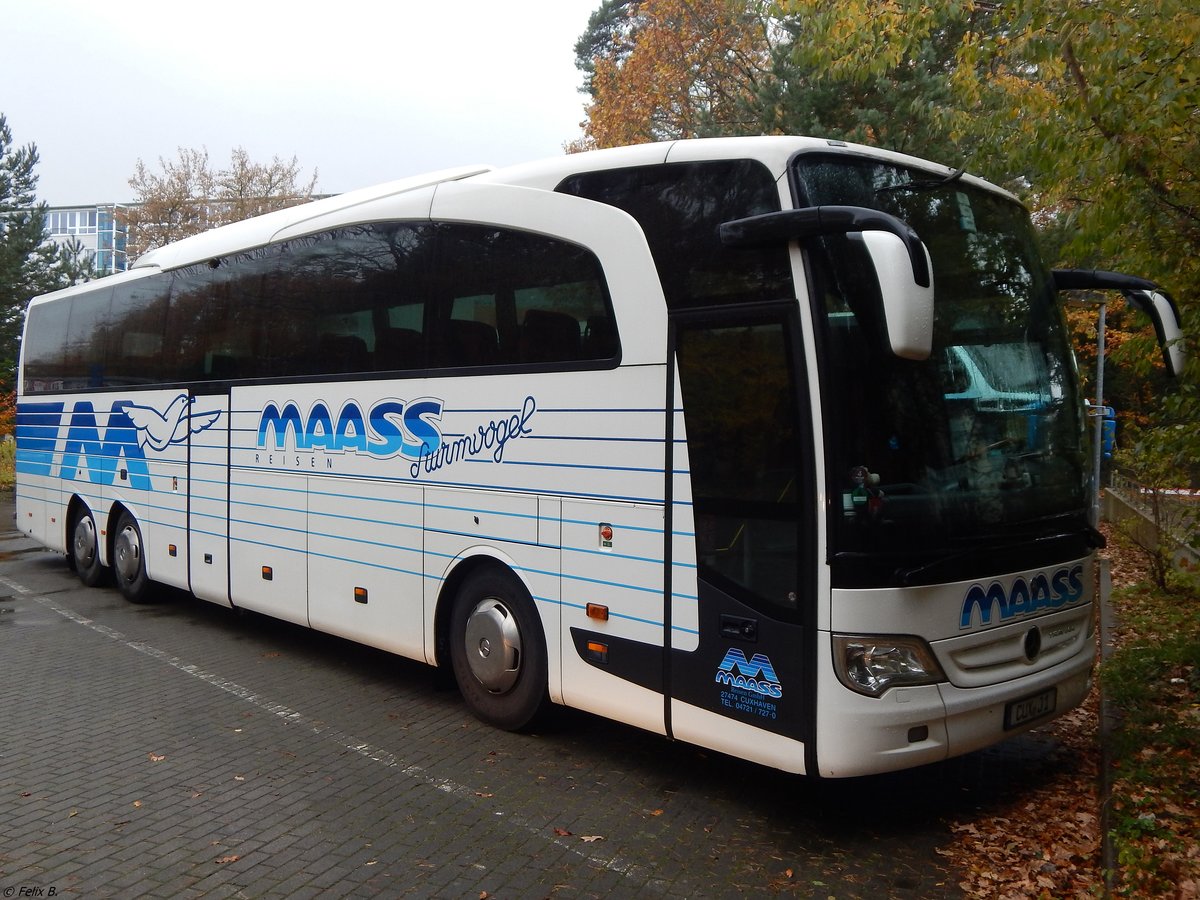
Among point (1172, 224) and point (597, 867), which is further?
point (1172, 224)

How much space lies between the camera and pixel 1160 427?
Result: 24.6 feet

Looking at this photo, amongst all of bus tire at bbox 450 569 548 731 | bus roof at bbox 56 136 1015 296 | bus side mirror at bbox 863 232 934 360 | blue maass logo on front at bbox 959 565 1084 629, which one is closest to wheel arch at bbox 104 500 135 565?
bus roof at bbox 56 136 1015 296

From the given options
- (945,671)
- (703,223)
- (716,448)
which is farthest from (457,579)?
(945,671)

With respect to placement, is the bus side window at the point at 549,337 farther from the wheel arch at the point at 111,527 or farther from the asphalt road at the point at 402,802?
the wheel arch at the point at 111,527

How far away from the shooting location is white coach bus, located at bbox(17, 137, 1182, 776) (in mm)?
4723

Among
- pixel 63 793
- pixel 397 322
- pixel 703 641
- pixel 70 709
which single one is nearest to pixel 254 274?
pixel 397 322

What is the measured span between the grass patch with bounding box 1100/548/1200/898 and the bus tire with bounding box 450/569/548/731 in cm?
330

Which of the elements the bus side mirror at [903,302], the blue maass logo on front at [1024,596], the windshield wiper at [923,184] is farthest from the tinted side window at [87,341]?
the blue maass logo on front at [1024,596]

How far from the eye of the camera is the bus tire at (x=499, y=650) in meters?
6.39

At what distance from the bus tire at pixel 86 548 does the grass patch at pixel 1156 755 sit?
35.5 ft

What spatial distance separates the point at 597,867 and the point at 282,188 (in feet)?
148

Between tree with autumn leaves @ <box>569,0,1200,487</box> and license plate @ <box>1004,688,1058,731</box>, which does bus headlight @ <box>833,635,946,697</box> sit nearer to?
license plate @ <box>1004,688,1058,731</box>

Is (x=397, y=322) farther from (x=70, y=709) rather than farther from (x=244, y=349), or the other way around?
(x=70, y=709)

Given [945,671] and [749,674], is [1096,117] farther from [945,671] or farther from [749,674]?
[749,674]
